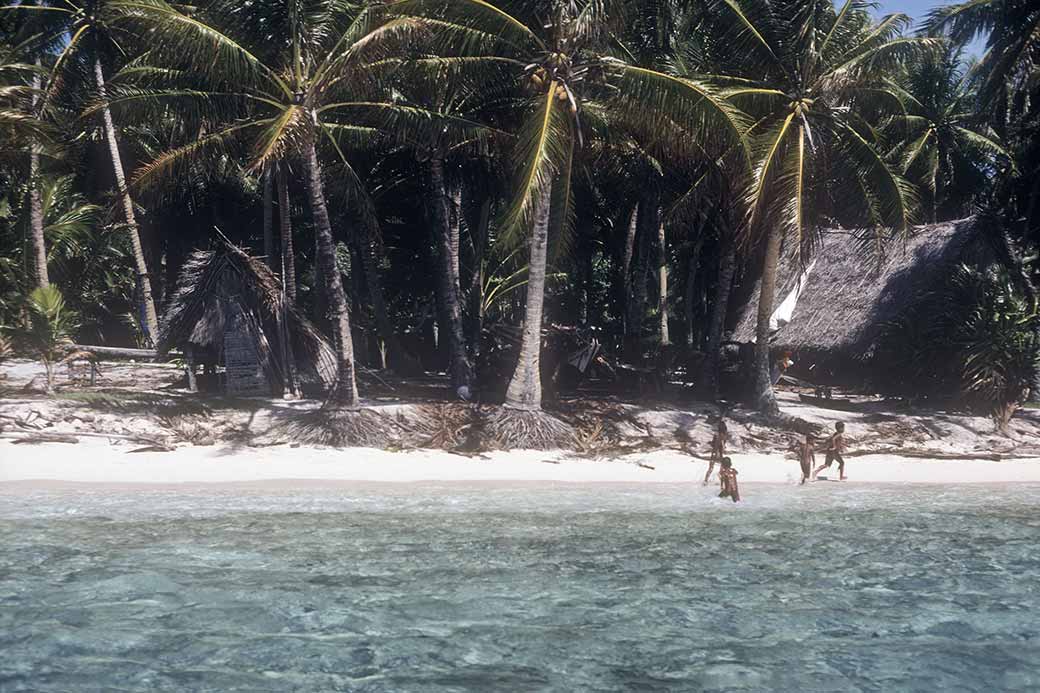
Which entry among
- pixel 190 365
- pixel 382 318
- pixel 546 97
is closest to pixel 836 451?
pixel 546 97

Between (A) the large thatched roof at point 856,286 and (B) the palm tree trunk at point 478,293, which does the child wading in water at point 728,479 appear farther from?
(B) the palm tree trunk at point 478,293

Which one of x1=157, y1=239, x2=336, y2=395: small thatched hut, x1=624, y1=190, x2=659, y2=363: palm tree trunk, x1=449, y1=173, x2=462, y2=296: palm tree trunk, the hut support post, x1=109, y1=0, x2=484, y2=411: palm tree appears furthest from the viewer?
x1=624, y1=190, x2=659, y2=363: palm tree trunk

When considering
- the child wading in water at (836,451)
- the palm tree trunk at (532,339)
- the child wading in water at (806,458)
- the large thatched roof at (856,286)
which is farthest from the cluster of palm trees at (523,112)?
the child wading in water at (806,458)

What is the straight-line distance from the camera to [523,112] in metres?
16.1

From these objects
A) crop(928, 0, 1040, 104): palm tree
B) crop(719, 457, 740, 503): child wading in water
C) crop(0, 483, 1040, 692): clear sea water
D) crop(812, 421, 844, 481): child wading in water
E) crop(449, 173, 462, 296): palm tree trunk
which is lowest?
crop(0, 483, 1040, 692): clear sea water

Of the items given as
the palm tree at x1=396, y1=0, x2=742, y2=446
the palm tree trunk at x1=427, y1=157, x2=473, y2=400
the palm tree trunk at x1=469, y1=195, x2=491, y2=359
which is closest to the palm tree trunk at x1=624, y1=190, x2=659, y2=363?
the palm tree trunk at x1=469, y1=195, x2=491, y2=359

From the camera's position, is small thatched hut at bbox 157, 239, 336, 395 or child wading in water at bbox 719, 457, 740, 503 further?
small thatched hut at bbox 157, 239, 336, 395

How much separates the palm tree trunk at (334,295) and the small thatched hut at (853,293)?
316 inches

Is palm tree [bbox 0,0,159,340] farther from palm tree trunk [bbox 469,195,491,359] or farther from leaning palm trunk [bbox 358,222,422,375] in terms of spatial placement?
palm tree trunk [bbox 469,195,491,359]

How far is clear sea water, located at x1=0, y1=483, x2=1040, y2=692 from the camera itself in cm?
716

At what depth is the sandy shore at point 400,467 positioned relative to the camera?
13031mm

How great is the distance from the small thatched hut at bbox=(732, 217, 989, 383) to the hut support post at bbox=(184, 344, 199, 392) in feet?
34.5

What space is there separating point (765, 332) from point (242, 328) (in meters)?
8.60

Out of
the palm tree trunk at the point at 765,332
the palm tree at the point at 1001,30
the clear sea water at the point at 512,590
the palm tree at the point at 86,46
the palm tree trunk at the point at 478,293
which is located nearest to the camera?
the clear sea water at the point at 512,590
